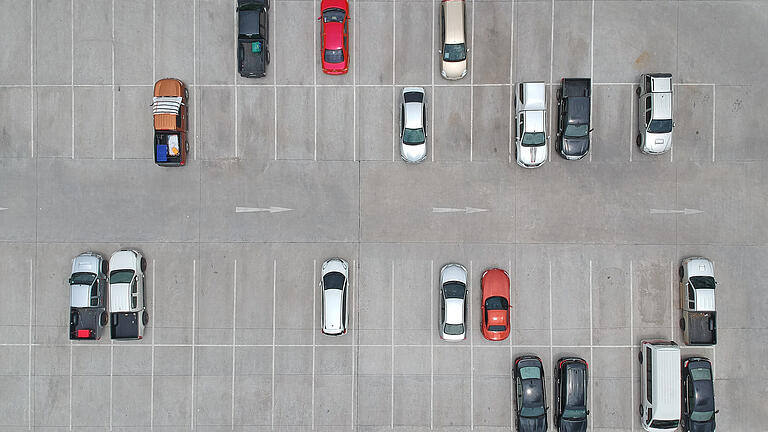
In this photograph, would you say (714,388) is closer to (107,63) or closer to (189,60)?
(189,60)

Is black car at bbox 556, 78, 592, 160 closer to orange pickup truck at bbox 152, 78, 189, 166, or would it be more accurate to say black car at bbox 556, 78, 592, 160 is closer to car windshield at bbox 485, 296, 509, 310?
car windshield at bbox 485, 296, 509, 310

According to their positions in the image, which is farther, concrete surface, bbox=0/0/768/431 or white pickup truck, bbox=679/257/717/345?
concrete surface, bbox=0/0/768/431

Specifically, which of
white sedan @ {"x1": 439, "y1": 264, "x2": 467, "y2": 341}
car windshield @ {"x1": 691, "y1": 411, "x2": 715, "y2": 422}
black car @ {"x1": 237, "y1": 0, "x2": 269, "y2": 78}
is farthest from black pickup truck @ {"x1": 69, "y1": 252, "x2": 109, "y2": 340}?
car windshield @ {"x1": 691, "y1": 411, "x2": 715, "y2": 422}

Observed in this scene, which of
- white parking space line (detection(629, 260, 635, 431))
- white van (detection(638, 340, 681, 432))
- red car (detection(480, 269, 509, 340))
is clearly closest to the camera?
white van (detection(638, 340, 681, 432))

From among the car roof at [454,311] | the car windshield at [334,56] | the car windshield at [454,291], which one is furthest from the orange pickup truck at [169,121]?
the car roof at [454,311]

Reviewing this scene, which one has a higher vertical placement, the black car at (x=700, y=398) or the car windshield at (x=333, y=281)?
the car windshield at (x=333, y=281)

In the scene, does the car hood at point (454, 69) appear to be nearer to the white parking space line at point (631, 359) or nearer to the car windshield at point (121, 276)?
the white parking space line at point (631, 359)

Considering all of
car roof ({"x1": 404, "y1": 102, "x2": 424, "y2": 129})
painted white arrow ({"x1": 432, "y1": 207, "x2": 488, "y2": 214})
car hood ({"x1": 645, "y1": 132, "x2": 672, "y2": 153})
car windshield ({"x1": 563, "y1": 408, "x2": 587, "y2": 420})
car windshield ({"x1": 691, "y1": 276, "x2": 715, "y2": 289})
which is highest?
car roof ({"x1": 404, "y1": 102, "x2": 424, "y2": 129})

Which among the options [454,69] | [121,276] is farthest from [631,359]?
[121,276]
